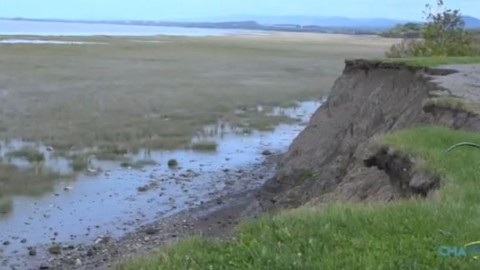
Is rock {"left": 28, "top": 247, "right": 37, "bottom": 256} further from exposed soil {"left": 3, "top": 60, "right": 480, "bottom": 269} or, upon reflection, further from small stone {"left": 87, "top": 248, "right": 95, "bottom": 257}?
small stone {"left": 87, "top": 248, "right": 95, "bottom": 257}

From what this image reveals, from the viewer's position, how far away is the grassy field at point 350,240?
5.42 m

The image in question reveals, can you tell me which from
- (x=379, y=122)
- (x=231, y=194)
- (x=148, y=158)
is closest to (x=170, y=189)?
(x=231, y=194)

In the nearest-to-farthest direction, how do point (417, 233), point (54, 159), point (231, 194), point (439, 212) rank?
point (417, 233) < point (439, 212) < point (231, 194) < point (54, 159)

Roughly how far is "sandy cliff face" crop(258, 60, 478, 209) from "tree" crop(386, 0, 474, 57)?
5.11 metres

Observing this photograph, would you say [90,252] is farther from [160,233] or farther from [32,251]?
[160,233]

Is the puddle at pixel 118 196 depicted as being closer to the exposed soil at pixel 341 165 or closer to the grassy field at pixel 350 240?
the exposed soil at pixel 341 165

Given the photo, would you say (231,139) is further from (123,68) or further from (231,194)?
(123,68)

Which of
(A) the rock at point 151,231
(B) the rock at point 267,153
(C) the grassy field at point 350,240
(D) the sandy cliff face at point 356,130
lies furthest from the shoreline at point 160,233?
(B) the rock at point 267,153

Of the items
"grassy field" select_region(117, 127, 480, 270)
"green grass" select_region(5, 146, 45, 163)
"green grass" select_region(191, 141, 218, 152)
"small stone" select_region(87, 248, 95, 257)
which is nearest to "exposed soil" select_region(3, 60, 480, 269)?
"small stone" select_region(87, 248, 95, 257)

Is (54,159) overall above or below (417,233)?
below

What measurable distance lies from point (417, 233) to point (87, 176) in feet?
44.8

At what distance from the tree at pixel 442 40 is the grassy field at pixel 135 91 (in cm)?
621

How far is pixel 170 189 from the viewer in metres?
17.7

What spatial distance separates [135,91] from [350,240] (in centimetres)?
3112
